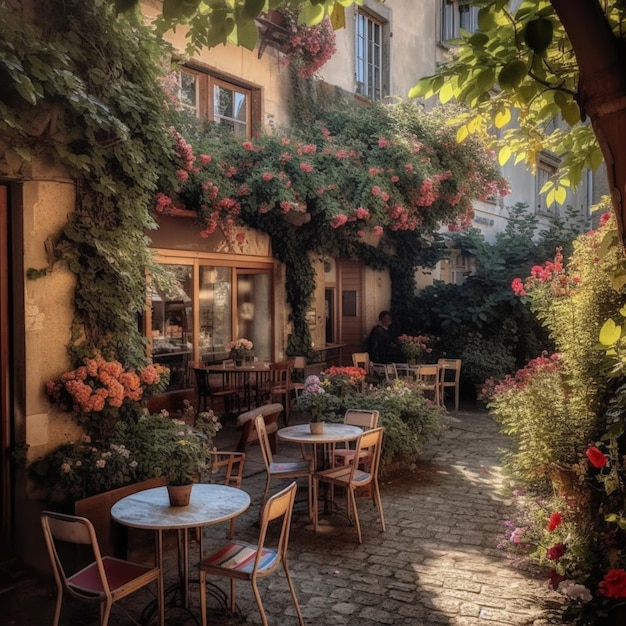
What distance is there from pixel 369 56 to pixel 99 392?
35.1 feet

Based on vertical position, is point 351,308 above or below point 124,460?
above

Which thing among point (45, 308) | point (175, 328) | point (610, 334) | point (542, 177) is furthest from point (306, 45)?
point (542, 177)

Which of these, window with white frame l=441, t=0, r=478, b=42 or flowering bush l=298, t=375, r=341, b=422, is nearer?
flowering bush l=298, t=375, r=341, b=422

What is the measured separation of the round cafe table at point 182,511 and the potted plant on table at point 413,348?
8.87 m

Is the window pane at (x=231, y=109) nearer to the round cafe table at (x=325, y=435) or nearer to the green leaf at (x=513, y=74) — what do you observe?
the round cafe table at (x=325, y=435)

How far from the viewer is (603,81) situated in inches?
68.5

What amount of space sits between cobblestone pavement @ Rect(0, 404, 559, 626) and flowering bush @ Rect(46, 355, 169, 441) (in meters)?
1.15

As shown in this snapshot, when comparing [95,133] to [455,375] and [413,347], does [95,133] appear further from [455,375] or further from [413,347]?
→ [455,375]

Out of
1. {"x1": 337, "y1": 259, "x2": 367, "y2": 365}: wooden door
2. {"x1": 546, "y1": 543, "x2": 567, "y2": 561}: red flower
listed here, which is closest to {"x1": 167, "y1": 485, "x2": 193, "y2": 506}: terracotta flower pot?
{"x1": 546, "y1": 543, "x2": 567, "y2": 561}: red flower

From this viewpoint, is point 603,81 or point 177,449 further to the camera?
point 177,449

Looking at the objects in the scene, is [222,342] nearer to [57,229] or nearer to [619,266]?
[57,229]

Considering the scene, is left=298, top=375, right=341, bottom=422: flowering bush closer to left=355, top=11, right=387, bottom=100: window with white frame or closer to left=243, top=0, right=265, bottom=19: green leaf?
left=243, top=0, right=265, bottom=19: green leaf

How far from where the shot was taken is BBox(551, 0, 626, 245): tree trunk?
5.54 ft

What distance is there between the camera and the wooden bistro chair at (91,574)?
3.38m
